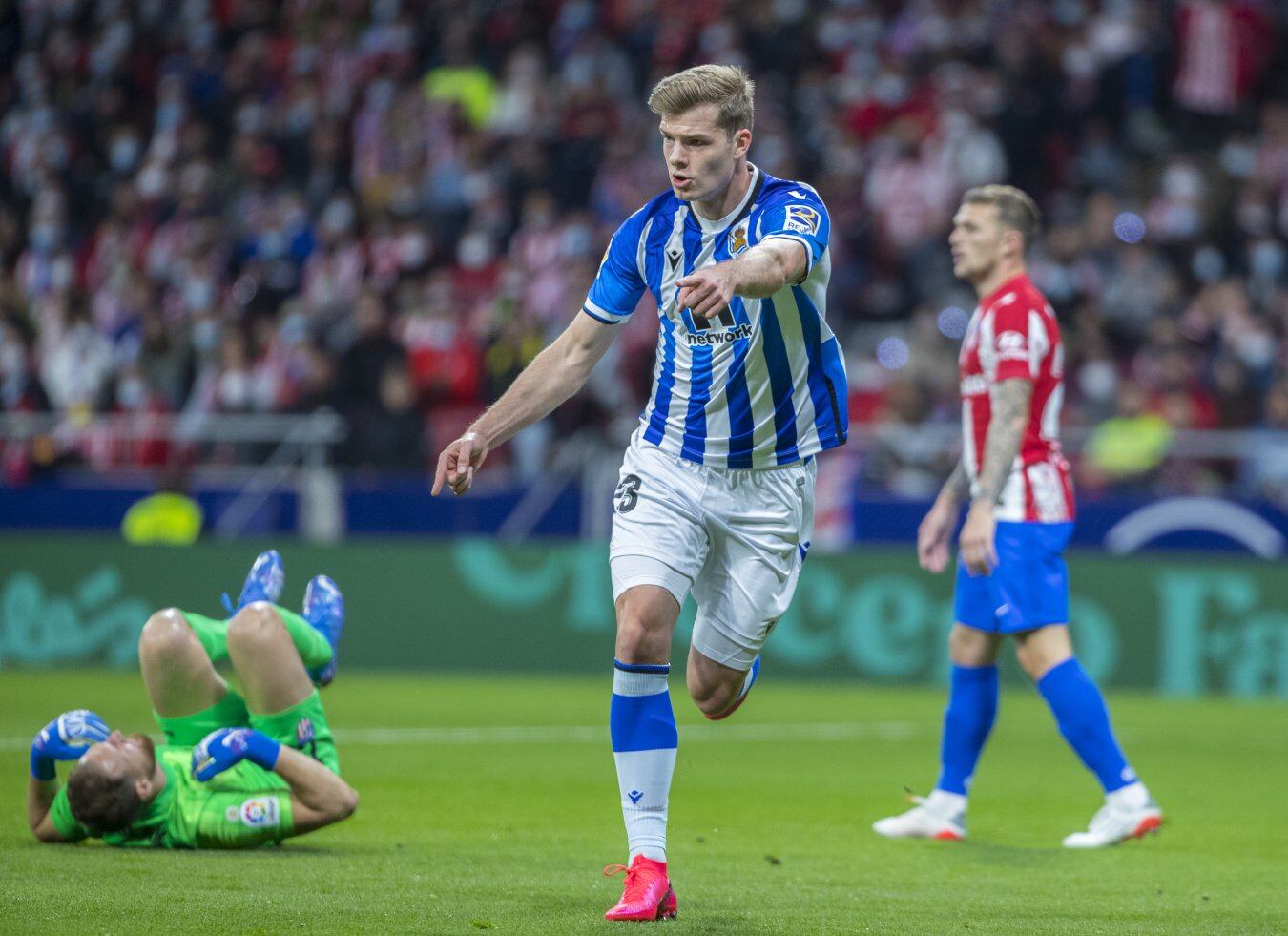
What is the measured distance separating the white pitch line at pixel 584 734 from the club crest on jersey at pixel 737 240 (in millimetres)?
5363

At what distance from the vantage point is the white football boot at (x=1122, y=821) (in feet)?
23.9

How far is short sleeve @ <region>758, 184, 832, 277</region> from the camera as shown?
5.42m

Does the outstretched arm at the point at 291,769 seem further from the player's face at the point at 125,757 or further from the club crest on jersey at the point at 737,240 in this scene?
the club crest on jersey at the point at 737,240

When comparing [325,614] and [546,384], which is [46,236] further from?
[546,384]

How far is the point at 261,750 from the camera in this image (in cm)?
630

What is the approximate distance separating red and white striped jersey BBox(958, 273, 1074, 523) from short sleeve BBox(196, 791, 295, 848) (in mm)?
2935

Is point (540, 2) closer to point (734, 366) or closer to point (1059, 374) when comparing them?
point (1059, 374)

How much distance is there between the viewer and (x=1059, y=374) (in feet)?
25.2

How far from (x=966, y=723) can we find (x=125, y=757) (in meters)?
3.31

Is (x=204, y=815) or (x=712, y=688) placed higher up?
(x=712, y=688)

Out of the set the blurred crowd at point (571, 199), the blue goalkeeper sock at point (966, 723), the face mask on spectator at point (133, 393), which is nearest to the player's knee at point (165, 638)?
the blue goalkeeper sock at point (966, 723)

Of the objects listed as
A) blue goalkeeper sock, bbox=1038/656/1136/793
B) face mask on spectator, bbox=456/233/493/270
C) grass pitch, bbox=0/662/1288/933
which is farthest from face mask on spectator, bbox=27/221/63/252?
blue goalkeeper sock, bbox=1038/656/1136/793

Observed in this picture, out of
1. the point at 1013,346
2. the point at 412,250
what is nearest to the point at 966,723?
the point at 1013,346

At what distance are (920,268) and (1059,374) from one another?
10.5 m
